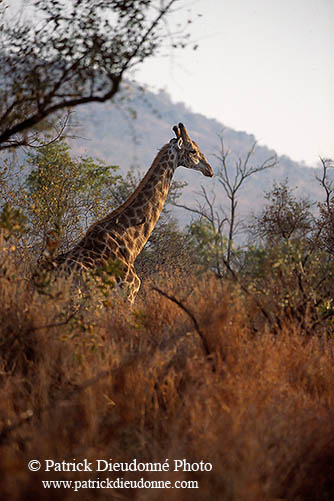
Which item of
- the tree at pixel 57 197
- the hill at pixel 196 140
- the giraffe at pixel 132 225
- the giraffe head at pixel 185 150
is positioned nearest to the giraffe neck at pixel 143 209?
the giraffe at pixel 132 225

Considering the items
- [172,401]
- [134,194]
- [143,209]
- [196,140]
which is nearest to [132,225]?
[143,209]

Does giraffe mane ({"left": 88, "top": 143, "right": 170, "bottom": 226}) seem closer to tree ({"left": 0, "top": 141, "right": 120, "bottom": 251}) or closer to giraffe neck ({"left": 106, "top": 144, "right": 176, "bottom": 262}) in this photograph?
giraffe neck ({"left": 106, "top": 144, "right": 176, "bottom": 262})

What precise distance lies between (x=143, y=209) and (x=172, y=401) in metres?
4.41

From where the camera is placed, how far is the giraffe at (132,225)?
6938 mm

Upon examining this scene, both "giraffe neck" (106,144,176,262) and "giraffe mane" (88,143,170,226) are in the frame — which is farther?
"giraffe mane" (88,143,170,226)

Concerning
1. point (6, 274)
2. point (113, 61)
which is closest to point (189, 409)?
point (6, 274)

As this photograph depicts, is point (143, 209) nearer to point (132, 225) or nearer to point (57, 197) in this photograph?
point (132, 225)

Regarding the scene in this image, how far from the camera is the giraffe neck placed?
24.8ft

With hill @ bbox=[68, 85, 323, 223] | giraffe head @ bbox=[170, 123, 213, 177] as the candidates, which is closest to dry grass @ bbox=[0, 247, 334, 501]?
giraffe head @ bbox=[170, 123, 213, 177]

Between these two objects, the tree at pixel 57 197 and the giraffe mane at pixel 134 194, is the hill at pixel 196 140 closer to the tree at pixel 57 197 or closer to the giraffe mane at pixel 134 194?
the tree at pixel 57 197

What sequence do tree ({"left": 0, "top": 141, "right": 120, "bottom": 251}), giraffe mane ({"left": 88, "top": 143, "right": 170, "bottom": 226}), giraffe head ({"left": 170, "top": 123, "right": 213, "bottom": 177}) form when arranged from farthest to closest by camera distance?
1. tree ({"left": 0, "top": 141, "right": 120, "bottom": 251})
2. giraffe head ({"left": 170, "top": 123, "right": 213, "bottom": 177})
3. giraffe mane ({"left": 88, "top": 143, "right": 170, "bottom": 226})

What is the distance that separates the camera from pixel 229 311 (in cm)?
480

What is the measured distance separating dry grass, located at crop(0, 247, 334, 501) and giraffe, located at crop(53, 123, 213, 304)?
5.30ft

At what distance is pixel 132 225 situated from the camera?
7688mm
